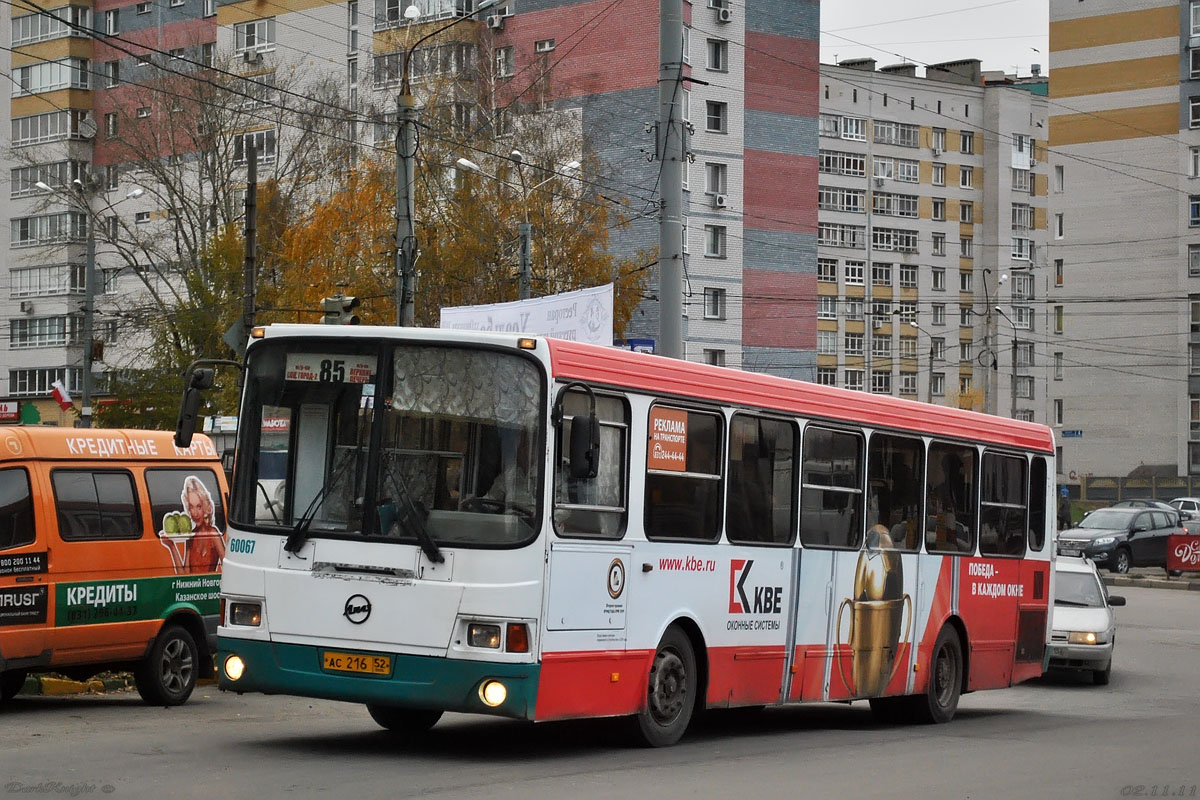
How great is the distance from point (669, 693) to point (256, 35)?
6417 cm

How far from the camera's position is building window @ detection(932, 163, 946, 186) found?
369 feet

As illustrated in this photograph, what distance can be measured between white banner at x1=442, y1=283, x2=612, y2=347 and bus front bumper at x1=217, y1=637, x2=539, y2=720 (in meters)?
11.7

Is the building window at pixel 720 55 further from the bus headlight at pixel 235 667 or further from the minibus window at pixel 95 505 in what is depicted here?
the bus headlight at pixel 235 667

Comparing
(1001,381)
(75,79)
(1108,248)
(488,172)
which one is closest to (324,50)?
(75,79)

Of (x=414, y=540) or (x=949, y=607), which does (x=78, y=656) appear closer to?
(x=414, y=540)

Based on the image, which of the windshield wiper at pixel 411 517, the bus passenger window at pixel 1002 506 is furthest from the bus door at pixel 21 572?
the bus passenger window at pixel 1002 506

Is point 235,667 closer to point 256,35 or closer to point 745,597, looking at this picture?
point 745,597

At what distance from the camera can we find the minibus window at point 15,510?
540 inches

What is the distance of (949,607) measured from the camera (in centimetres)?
1611

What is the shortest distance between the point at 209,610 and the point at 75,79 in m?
64.8

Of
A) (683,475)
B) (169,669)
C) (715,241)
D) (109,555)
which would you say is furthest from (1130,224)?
(683,475)

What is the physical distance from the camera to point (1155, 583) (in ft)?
135

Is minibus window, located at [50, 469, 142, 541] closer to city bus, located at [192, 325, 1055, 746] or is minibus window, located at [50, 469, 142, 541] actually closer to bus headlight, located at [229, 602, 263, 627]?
city bus, located at [192, 325, 1055, 746]

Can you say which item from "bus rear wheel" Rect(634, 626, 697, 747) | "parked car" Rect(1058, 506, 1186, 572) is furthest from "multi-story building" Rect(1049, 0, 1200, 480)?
"bus rear wheel" Rect(634, 626, 697, 747)
